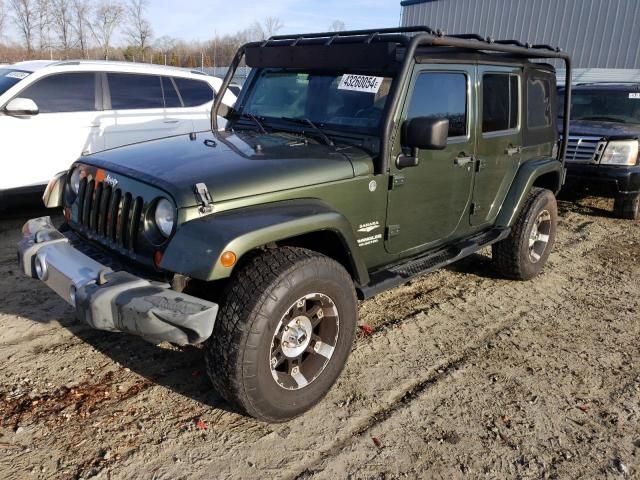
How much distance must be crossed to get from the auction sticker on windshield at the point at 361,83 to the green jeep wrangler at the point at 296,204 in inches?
1.0

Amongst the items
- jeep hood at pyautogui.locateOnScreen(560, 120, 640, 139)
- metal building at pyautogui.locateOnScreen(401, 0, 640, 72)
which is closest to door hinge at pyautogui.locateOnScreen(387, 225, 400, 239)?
jeep hood at pyautogui.locateOnScreen(560, 120, 640, 139)

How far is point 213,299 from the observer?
303 centimetres

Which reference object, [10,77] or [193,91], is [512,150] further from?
[10,77]

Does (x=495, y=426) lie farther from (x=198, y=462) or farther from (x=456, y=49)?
(x=456, y=49)

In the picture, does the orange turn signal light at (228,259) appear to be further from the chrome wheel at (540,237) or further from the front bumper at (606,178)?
the front bumper at (606,178)

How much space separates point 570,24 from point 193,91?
16656mm

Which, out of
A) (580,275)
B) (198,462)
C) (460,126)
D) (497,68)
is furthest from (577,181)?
(198,462)

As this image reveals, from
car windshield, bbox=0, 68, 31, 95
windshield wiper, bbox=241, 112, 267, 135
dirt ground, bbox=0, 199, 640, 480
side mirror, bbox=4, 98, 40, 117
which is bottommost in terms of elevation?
dirt ground, bbox=0, 199, 640, 480

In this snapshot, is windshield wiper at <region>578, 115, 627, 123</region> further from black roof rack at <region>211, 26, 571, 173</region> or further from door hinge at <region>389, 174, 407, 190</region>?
door hinge at <region>389, 174, 407, 190</region>

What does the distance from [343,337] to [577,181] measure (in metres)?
5.52

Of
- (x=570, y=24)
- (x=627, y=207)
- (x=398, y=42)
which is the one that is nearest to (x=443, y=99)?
(x=398, y=42)

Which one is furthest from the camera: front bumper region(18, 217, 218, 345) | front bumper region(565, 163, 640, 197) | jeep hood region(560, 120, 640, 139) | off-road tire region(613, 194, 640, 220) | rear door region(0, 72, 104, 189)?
off-road tire region(613, 194, 640, 220)

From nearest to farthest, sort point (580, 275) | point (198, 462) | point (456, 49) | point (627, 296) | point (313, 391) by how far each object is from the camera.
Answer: point (198, 462) < point (313, 391) < point (456, 49) < point (627, 296) < point (580, 275)

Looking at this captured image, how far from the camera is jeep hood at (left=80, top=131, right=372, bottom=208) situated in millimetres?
2807
